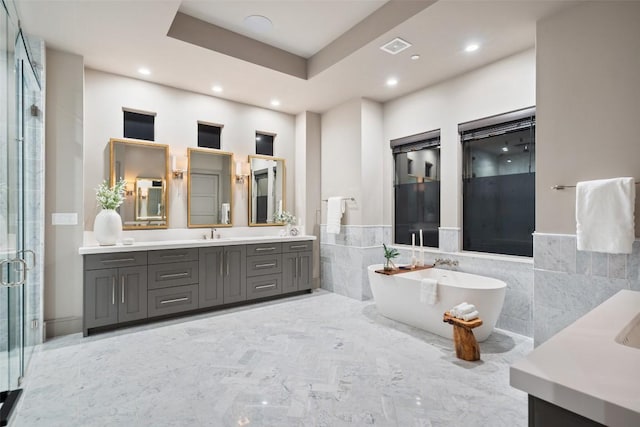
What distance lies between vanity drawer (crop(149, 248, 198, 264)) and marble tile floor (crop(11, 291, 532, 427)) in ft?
2.36

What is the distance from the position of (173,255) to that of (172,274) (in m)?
0.22

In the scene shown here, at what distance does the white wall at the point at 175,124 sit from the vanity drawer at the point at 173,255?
2.15ft

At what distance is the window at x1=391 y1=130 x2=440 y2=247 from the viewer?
4.34 metres

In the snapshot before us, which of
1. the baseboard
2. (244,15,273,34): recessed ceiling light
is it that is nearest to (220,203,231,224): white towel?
the baseboard

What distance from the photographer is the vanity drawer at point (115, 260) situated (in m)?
3.23

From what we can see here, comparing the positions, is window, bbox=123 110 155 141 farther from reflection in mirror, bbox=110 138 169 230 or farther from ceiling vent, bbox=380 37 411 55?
ceiling vent, bbox=380 37 411 55

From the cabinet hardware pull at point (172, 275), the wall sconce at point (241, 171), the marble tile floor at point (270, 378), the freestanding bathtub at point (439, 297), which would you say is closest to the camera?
the marble tile floor at point (270, 378)

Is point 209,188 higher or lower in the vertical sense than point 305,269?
higher

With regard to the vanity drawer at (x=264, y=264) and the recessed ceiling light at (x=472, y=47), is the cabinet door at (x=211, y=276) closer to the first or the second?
the vanity drawer at (x=264, y=264)

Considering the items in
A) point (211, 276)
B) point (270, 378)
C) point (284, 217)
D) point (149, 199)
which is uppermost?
point (149, 199)

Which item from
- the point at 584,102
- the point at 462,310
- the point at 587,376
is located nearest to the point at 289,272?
the point at 462,310

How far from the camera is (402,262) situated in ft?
14.9

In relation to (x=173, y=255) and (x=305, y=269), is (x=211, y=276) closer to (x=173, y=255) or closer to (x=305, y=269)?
(x=173, y=255)

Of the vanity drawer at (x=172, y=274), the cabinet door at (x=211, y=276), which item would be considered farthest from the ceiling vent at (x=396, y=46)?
the vanity drawer at (x=172, y=274)
